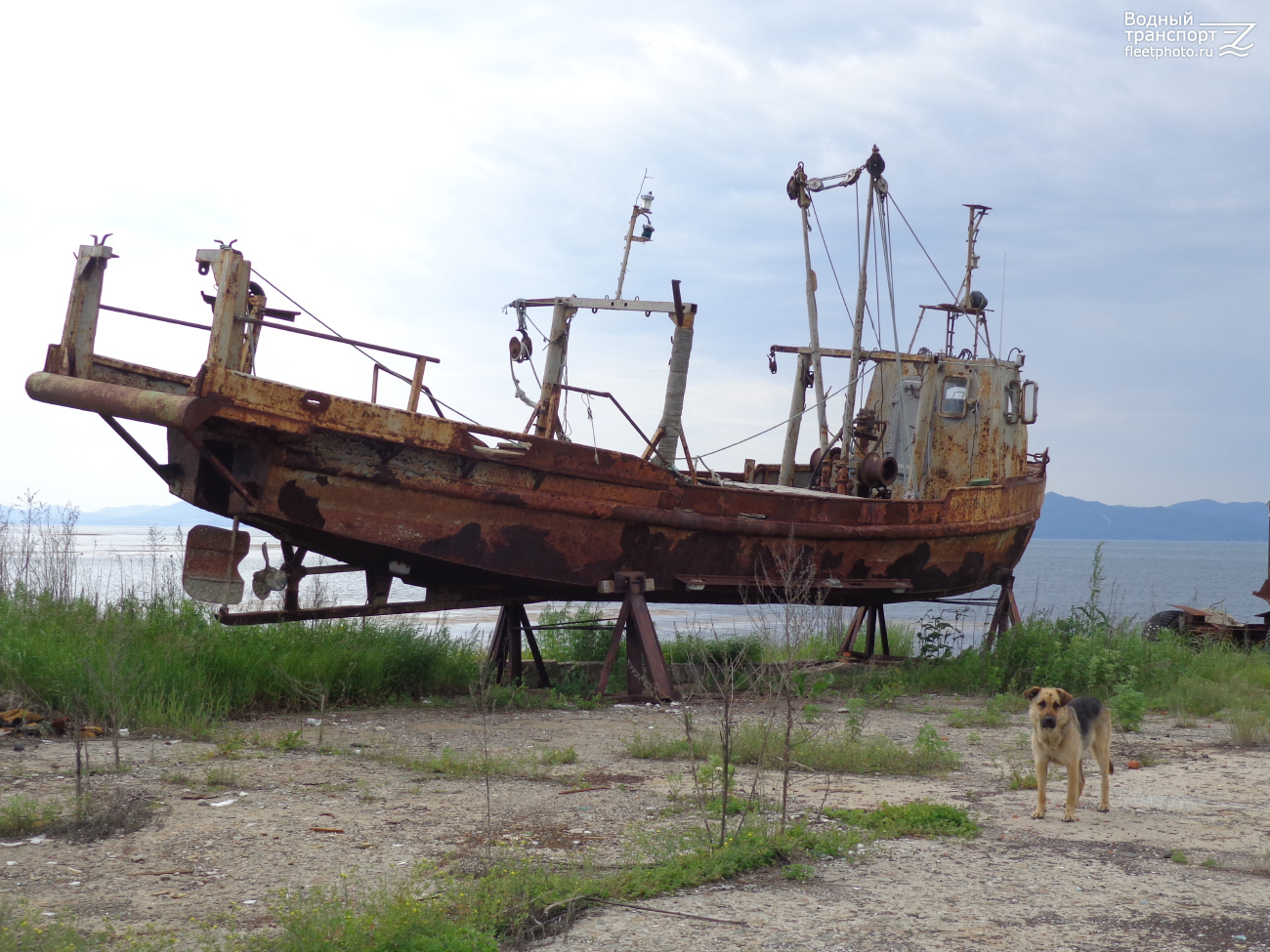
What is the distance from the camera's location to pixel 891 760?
715 cm

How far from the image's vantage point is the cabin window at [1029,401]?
1480 centimetres

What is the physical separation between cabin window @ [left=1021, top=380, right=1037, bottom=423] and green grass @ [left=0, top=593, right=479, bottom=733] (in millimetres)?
7999

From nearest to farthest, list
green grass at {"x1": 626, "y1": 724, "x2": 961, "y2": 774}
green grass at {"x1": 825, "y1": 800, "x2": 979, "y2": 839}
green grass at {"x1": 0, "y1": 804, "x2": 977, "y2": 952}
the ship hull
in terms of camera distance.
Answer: green grass at {"x1": 0, "y1": 804, "x2": 977, "y2": 952}
green grass at {"x1": 825, "y1": 800, "x2": 979, "y2": 839}
green grass at {"x1": 626, "y1": 724, "x2": 961, "y2": 774}
the ship hull

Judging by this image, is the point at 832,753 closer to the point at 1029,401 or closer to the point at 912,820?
the point at 912,820

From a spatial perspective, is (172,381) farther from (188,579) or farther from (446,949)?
(446,949)

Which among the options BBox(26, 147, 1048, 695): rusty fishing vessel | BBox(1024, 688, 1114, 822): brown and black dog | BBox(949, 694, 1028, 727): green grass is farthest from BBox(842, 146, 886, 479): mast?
BBox(1024, 688, 1114, 822): brown and black dog

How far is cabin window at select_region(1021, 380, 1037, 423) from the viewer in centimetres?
1480

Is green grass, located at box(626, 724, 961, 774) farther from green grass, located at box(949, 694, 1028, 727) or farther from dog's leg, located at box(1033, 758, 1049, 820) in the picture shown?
green grass, located at box(949, 694, 1028, 727)

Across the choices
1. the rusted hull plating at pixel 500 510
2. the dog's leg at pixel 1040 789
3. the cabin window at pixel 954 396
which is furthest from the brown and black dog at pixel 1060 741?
the cabin window at pixel 954 396

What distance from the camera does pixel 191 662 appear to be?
343 inches

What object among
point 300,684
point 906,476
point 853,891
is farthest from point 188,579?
point 906,476

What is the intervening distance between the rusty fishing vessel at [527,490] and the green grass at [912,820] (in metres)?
1.14

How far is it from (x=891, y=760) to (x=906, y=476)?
25.2 ft

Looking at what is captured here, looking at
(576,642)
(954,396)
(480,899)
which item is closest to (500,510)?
(576,642)
